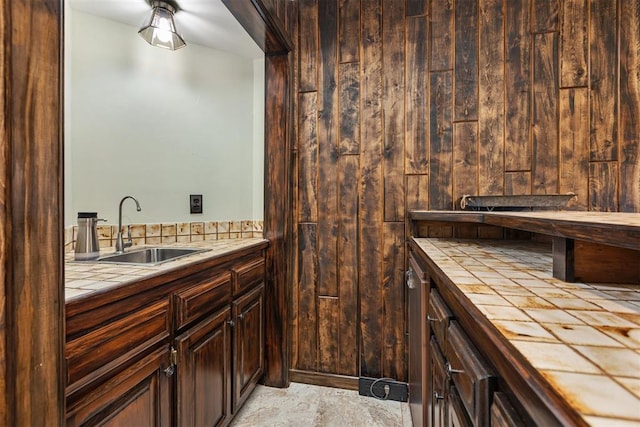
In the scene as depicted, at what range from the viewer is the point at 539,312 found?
59cm

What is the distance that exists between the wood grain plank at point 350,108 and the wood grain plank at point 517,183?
89 cm

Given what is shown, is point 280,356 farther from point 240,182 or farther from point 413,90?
point 413,90

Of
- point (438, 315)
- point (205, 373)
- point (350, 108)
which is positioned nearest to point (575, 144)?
point (350, 108)

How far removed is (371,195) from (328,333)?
934 millimetres

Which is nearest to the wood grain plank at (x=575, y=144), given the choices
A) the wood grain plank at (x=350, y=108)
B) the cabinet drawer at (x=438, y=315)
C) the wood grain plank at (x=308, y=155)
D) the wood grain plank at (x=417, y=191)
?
the wood grain plank at (x=417, y=191)

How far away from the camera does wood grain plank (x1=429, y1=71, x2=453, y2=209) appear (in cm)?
192

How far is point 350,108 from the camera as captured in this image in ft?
6.66

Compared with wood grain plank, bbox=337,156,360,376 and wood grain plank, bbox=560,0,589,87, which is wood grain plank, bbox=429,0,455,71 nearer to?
wood grain plank, bbox=560,0,589,87

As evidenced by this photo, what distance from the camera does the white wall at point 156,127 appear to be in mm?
1655

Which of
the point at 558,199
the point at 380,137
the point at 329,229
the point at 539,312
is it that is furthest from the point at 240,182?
the point at 539,312

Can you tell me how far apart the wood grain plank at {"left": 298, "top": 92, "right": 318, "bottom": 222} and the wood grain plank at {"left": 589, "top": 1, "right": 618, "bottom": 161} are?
1565 mm

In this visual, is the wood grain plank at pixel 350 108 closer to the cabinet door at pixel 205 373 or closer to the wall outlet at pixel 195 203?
the wall outlet at pixel 195 203

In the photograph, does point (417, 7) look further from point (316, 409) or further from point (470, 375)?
point (316, 409)

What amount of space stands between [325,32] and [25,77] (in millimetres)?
1824
